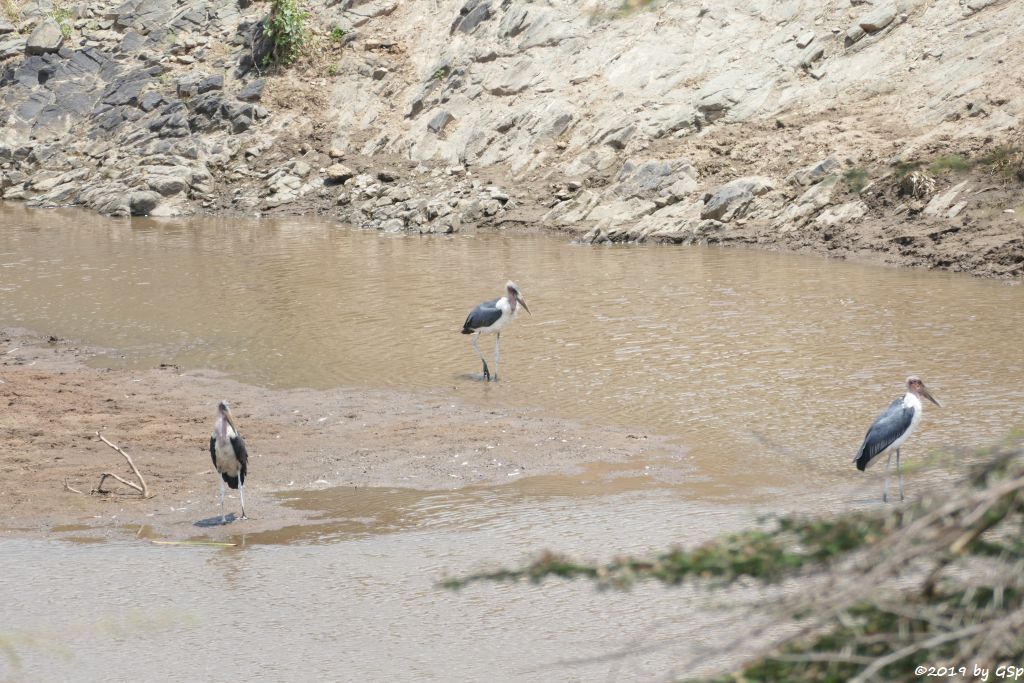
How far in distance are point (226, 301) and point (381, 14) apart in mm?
18301

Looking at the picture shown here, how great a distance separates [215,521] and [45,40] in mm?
34086

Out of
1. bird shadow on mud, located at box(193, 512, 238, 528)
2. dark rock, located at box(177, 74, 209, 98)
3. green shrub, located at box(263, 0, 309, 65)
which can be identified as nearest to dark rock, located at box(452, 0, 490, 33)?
green shrub, located at box(263, 0, 309, 65)

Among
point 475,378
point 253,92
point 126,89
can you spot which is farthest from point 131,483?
point 126,89

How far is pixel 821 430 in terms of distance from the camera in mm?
11289

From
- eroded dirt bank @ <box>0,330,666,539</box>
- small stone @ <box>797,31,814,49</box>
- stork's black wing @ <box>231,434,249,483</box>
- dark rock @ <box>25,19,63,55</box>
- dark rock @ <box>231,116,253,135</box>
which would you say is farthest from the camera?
dark rock @ <box>25,19,63,55</box>

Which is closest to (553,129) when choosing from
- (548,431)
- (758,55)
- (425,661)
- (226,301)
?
(758,55)

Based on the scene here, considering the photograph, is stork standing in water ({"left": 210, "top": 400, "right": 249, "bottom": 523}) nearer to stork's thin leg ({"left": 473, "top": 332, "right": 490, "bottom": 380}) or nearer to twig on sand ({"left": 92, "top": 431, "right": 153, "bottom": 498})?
twig on sand ({"left": 92, "top": 431, "right": 153, "bottom": 498})

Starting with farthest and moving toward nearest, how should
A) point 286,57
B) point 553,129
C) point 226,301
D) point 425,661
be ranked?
point 286,57 → point 553,129 → point 226,301 → point 425,661

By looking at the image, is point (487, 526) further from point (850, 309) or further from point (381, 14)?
point (381, 14)

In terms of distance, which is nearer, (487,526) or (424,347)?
(487,526)

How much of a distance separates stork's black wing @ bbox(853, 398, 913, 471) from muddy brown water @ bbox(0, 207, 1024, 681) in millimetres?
398

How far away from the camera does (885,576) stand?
107 inches

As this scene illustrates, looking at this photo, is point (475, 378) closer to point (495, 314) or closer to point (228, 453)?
point (495, 314)

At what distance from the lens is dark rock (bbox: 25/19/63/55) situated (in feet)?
128
